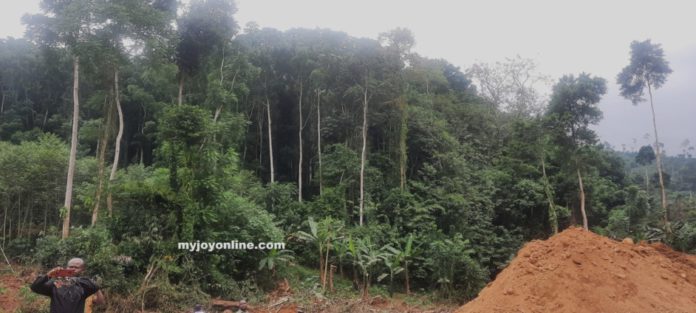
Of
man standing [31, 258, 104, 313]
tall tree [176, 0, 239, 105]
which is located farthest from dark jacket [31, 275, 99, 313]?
tall tree [176, 0, 239, 105]

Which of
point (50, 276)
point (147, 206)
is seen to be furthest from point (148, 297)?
point (50, 276)

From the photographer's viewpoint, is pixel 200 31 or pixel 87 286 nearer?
pixel 87 286

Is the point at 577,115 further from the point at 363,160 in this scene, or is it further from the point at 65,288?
the point at 65,288

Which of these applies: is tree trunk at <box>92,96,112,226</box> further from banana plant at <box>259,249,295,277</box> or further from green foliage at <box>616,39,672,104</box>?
green foliage at <box>616,39,672,104</box>

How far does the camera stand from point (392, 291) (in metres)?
12.8

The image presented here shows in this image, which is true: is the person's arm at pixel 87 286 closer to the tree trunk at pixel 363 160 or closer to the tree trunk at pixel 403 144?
the tree trunk at pixel 363 160

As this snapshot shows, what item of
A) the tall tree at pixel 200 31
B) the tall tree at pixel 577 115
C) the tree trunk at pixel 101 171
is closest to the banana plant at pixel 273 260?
the tree trunk at pixel 101 171

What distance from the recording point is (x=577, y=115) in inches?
614

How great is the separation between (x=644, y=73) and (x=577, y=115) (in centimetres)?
292

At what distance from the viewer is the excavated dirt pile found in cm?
603

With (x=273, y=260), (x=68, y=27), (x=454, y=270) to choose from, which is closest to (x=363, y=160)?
(x=454, y=270)

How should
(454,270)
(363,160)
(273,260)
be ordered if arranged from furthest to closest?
(363,160)
(454,270)
(273,260)

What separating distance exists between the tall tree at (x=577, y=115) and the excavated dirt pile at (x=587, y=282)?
333 inches

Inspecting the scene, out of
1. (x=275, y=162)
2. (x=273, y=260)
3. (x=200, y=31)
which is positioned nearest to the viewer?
(x=273, y=260)
